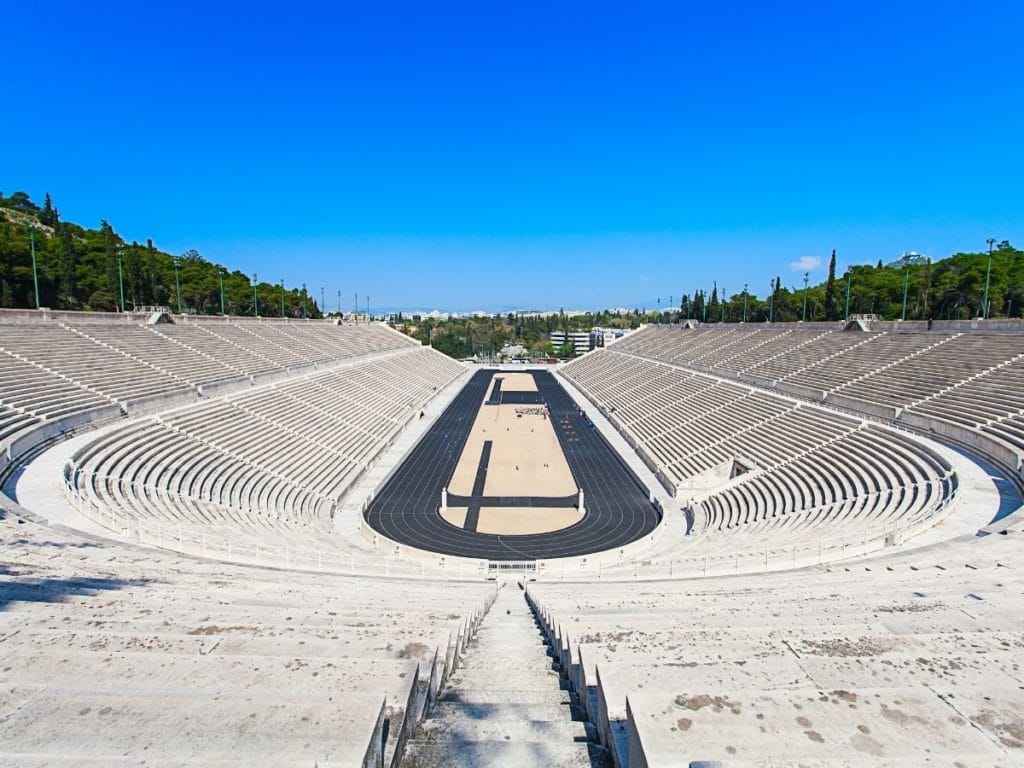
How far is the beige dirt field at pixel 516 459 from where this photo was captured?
26.4 meters

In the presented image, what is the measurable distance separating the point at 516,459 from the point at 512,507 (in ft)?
26.4

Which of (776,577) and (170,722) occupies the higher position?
(170,722)

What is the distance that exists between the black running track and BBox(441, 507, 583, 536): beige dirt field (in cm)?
41

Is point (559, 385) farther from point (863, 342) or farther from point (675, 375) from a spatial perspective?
point (863, 342)

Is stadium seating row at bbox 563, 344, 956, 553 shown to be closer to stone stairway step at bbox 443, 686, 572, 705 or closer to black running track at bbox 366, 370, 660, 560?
black running track at bbox 366, 370, 660, 560

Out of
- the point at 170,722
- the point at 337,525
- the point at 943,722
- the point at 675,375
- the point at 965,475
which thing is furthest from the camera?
the point at 675,375

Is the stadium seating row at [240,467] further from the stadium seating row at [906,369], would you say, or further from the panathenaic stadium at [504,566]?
the stadium seating row at [906,369]

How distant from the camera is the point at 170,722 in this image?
2.87 metres

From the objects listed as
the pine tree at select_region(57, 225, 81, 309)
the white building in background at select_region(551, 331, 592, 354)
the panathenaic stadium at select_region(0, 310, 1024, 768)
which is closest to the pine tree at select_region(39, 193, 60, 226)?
the pine tree at select_region(57, 225, 81, 309)

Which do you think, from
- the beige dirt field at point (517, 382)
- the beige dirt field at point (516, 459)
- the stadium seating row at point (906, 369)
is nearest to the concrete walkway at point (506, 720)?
the stadium seating row at point (906, 369)

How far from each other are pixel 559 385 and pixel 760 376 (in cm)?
3058

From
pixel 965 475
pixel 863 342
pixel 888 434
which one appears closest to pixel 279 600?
pixel 965 475

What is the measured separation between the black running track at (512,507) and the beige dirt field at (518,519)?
411 mm

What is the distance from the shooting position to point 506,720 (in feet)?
13.5
